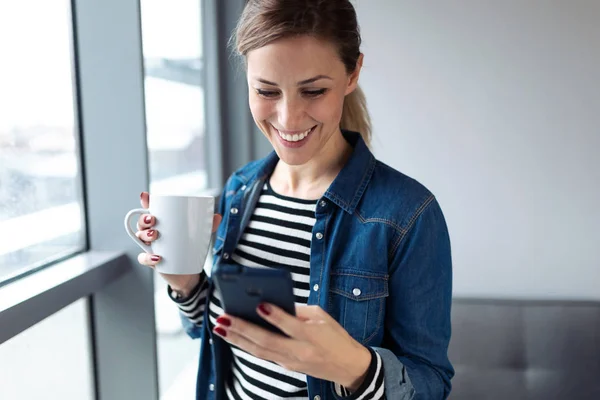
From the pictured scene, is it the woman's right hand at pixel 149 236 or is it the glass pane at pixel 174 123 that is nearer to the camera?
the woman's right hand at pixel 149 236

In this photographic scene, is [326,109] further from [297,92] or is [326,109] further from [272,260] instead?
[272,260]

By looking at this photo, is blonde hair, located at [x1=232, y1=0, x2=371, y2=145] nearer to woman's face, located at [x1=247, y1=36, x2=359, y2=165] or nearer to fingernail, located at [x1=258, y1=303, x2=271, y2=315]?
woman's face, located at [x1=247, y1=36, x2=359, y2=165]

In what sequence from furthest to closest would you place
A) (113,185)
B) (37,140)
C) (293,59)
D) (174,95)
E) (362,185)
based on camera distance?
(174,95), (113,185), (37,140), (362,185), (293,59)

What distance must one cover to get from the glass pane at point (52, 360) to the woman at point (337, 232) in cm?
27

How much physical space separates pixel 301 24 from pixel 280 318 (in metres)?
0.42

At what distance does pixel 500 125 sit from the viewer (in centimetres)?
176

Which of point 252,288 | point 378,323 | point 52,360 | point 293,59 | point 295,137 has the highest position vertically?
point 293,59

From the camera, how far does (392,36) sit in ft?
5.91

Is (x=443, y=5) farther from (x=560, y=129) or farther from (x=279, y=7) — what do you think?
(x=279, y=7)

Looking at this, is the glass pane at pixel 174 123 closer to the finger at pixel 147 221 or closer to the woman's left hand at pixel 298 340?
the finger at pixel 147 221

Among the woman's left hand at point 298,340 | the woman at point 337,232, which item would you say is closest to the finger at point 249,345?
the woman's left hand at point 298,340

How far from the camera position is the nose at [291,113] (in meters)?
0.77

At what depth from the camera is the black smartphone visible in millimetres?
525

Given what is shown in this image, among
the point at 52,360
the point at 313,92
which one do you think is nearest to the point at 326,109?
the point at 313,92
